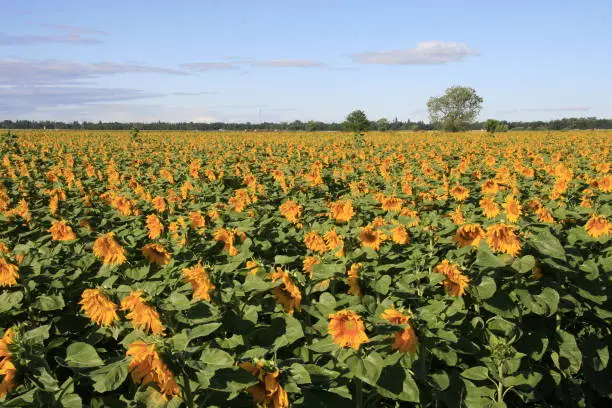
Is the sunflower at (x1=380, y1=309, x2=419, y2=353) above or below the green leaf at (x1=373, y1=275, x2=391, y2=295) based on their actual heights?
above

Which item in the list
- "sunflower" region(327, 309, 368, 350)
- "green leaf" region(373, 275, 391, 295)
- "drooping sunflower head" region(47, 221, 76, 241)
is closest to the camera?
"sunflower" region(327, 309, 368, 350)

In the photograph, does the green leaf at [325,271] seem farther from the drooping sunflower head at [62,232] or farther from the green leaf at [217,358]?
the drooping sunflower head at [62,232]

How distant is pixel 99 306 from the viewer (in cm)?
271

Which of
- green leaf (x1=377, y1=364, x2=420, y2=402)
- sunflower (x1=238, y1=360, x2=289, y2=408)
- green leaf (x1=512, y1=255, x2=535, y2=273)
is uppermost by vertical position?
green leaf (x1=512, y1=255, x2=535, y2=273)

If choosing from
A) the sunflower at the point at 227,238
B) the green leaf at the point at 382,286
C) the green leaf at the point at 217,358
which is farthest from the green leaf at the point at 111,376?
the sunflower at the point at 227,238

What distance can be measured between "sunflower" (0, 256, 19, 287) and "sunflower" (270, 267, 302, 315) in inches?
68.0

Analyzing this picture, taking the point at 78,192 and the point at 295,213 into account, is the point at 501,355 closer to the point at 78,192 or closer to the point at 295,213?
the point at 295,213

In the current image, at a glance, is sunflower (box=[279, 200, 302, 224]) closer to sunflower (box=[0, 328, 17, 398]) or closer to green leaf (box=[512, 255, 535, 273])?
green leaf (box=[512, 255, 535, 273])

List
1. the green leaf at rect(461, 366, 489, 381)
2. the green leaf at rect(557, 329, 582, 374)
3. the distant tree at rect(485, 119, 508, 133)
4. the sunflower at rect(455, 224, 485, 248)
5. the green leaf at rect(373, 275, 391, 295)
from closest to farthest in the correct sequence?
the green leaf at rect(461, 366, 489, 381)
the green leaf at rect(373, 275, 391, 295)
the green leaf at rect(557, 329, 582, 374)
the sunflower at rect(455, 224, 485, 248)
the distant tree at rect(485, 119, 508, 133)

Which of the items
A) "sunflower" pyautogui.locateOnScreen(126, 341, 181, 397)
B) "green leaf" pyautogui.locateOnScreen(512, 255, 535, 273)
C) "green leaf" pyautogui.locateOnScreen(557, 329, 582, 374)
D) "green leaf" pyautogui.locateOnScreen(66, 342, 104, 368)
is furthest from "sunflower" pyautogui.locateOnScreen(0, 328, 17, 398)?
"green leaf" pyautogui.locateOnScreen(557, 329, 582, 374)

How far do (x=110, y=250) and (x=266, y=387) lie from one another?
2.39 meters

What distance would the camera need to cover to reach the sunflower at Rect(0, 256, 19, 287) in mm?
3143

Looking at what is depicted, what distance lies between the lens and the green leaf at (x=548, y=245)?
3.01 metres

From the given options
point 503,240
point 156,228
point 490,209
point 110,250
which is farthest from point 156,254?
point 490,209
